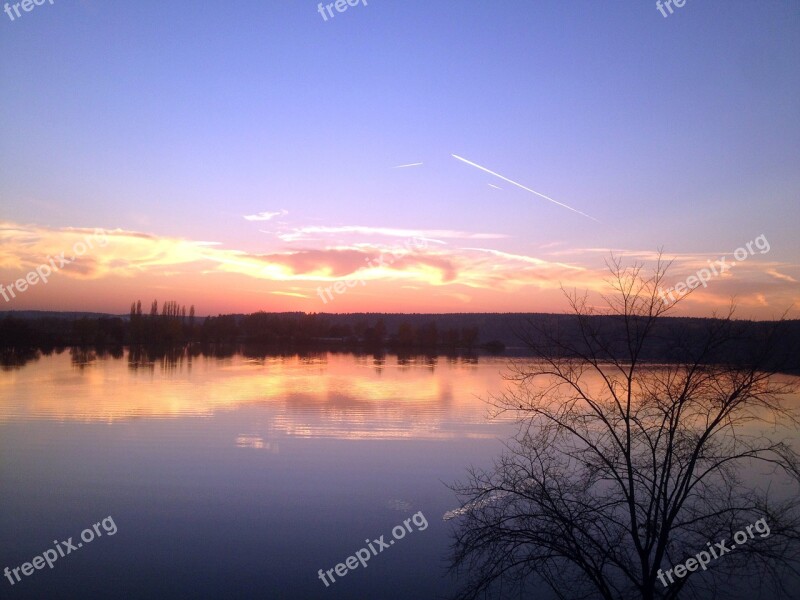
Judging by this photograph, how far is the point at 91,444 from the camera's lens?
18.0m

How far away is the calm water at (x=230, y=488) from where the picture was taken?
374 inches

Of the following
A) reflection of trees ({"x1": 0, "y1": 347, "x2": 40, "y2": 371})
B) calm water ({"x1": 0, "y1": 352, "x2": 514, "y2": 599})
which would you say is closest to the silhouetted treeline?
reflection of trees ({"x1": 0, "y1": 347, "x2": 40, "y2": 371})

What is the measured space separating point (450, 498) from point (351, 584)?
4050 millimetres

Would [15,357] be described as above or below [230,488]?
above

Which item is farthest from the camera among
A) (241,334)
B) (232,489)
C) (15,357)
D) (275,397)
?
(241,334)

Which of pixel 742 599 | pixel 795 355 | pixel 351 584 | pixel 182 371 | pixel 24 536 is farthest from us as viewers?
pixel 182 371

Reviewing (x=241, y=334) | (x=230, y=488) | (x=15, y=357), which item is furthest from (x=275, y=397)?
(x=241, y=334)

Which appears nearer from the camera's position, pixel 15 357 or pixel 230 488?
pixel 230 488

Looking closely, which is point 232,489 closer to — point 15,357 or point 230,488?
point 230,488

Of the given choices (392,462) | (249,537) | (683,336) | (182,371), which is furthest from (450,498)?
(182,371)

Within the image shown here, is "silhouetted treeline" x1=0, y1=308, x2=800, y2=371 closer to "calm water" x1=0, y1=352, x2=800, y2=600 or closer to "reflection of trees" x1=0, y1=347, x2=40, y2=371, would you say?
"reflection of trees" x1=0, y1=347, x2=40, y2=371

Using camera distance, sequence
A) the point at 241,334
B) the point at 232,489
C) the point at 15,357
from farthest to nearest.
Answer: the point at 241,334, the point at 15,357, the point at 232,489

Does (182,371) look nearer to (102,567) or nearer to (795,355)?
(102,567)

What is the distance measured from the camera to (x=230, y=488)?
13664 mm
